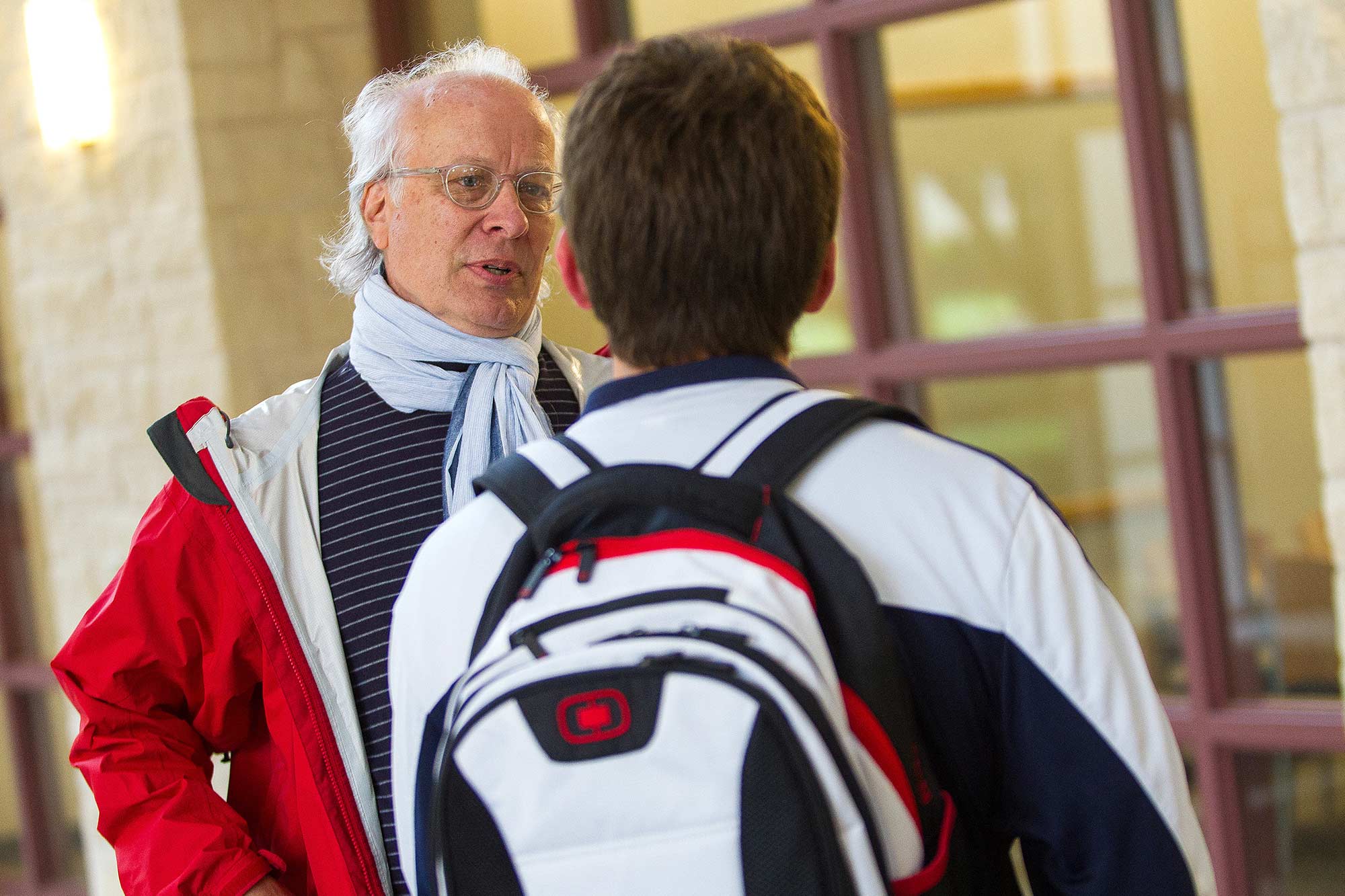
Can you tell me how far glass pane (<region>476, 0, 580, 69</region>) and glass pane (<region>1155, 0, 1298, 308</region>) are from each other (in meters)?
1.23

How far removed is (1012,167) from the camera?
4746 mm

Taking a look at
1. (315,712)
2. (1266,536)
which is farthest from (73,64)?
(1266,536)

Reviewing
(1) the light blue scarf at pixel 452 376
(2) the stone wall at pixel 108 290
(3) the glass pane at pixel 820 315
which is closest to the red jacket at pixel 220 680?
(1) the light blue scarf at pixel 452 376

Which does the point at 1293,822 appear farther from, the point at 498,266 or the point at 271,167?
the point at 271,167

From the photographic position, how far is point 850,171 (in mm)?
2529

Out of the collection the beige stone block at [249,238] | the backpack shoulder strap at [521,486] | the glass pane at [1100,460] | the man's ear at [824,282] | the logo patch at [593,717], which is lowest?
the glass pane at [1100,460]

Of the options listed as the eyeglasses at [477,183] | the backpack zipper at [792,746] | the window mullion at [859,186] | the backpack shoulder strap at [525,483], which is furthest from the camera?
the window mullion at [859,186]

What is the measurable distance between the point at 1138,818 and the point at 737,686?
0.90 feet

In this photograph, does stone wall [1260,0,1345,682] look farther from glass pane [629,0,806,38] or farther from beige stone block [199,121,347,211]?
beige stone block [199,121,347,211]

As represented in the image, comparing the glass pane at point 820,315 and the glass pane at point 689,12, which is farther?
the glass pane at point 689,12

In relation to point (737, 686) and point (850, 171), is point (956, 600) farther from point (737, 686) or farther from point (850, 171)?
point (850, 171)

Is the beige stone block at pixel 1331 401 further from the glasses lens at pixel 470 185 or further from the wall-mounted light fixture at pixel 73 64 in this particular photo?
the wall-mounted light fixture at pixel 73 64

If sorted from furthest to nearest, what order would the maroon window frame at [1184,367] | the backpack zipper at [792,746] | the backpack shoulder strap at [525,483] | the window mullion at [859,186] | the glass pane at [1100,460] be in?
1. the glass pane at [1100,460]
2. the window mullion at [859,186]
3. the maroon window frame at [1184,367]
4. the backpack shoulder strap at [525,483]
5. the backpack zipper at [792,746]

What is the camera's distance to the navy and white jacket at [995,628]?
874 millimetres
